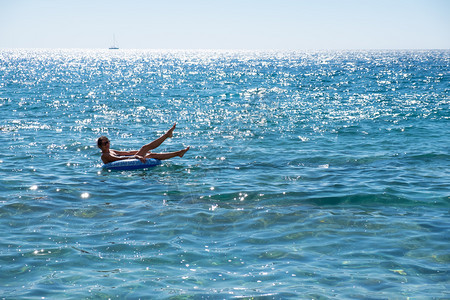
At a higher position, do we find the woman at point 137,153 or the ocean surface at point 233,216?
the woman at point 137,153

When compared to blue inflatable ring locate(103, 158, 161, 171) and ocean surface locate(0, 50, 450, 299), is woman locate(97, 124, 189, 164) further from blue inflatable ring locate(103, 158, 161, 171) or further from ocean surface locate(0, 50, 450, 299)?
ocean surface locate(0, 50, 450, 299)

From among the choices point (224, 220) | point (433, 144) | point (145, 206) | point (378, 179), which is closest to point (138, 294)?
point (224, 220)

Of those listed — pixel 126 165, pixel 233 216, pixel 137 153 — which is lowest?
pixel 233 216

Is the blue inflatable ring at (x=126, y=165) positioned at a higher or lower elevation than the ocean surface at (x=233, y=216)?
higher

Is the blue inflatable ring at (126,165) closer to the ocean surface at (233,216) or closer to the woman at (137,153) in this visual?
the woman at (137,153)

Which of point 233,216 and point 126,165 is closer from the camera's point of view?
point 233,216

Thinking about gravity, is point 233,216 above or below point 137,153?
below

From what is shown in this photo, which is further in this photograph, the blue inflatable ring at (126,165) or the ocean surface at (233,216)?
the blue inflatable ring at (126,165)

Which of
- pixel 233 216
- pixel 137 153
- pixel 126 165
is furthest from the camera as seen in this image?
pixel 137 153

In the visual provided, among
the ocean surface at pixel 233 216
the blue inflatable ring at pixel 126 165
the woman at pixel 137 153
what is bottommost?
the ocean surface at pixel 233 216

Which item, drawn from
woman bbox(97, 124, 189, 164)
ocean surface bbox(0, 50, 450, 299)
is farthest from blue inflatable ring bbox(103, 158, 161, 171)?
ocean surface bbox(0, 50, 450, 299)

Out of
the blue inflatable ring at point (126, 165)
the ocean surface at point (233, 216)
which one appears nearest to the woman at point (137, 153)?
the blue inflatable ring at point (126, 165)

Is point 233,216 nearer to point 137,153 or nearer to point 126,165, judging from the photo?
point 126,165

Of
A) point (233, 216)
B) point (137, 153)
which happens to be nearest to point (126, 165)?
point (137, 153)
